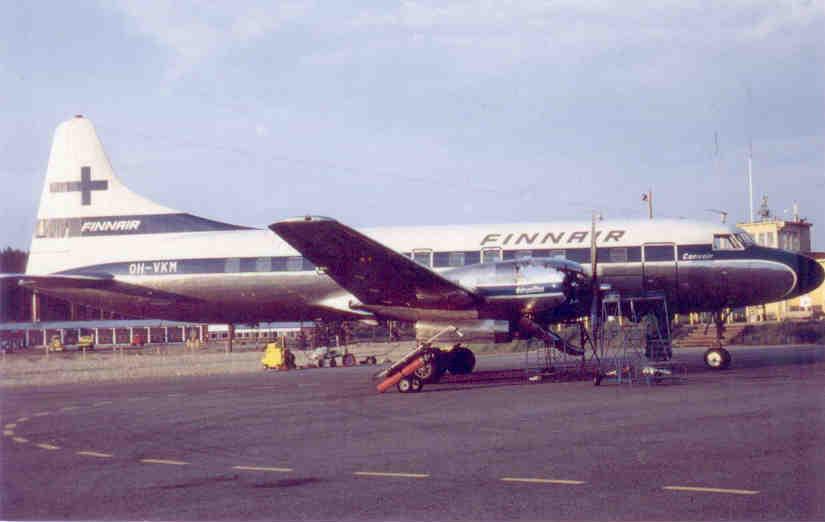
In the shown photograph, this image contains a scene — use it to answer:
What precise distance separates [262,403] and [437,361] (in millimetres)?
4671

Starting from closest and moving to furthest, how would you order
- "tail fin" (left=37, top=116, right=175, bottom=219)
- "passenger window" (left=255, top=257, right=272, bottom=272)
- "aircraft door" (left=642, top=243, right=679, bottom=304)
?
"aircraft door" (left=642, top=243, right=679, bottom=304)
"passenger window" (left=255, top=257, right=272, bottom=272)
"tail fin" (left=37, top=116, right=175, bottom=219)

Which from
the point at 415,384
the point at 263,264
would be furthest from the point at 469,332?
the point at 263,264

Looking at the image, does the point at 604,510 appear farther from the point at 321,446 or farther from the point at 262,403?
the point at 262,403

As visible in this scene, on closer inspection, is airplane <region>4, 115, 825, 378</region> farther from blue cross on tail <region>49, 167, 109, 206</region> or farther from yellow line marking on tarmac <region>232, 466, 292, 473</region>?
yellow line marking on tarmac <region>232, 466, 292, 473</region>

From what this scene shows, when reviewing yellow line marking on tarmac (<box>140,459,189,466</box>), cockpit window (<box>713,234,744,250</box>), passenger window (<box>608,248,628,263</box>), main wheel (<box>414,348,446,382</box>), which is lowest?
yellow line marking on tarmac (<box>140,459,189,466</box>)

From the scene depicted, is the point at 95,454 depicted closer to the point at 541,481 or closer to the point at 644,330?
the point at 541,481

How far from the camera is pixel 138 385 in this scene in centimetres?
2462

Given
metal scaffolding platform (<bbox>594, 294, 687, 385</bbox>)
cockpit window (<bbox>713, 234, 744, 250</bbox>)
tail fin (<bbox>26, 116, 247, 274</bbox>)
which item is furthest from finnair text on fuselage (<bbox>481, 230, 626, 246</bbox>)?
tail fin (<bbox>26, 116, 247, 274</bbox>)

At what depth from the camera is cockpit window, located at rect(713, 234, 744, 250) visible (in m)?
21.5

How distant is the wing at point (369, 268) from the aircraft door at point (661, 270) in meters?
5.32

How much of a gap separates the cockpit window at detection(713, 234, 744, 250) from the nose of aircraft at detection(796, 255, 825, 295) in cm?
158

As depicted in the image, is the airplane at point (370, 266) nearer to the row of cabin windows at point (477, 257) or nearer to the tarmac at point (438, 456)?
the row of cabin windows at point (477, 257)

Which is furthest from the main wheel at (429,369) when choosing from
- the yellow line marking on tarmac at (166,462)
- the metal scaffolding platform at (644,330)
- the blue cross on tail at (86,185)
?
the blue cross on tail at (86,185)

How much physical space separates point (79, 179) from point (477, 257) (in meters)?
12.8
